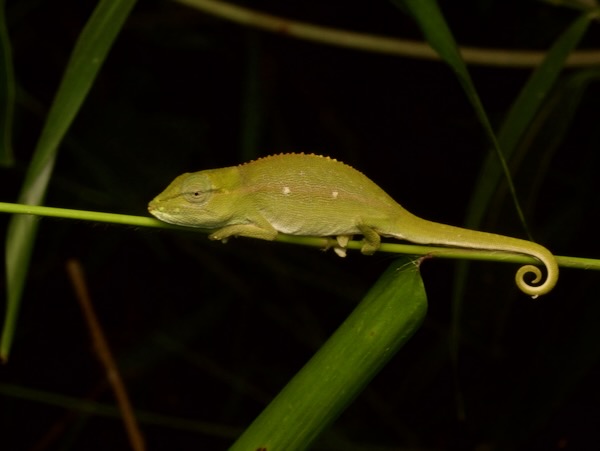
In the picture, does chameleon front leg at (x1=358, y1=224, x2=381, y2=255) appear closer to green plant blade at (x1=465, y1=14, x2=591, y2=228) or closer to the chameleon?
the chameleon

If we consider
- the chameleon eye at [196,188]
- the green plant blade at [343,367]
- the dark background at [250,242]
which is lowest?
the green plant blade at [343,367]

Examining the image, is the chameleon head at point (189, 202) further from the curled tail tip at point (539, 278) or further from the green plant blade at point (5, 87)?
the curled tail tip at point (539, 278)

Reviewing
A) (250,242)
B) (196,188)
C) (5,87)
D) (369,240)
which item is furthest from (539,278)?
(250,242)

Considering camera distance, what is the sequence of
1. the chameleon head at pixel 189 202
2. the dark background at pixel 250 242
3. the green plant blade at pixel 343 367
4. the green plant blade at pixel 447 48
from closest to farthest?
the green plant blade at pixel 343 367
the green plant blade at pixel 447 48
the chameleon head at pixel 189 202
the dark background at pixel 250 242

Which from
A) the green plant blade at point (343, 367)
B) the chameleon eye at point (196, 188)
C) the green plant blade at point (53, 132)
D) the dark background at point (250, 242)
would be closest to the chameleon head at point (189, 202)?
the chameleon eye at point (196, 188)

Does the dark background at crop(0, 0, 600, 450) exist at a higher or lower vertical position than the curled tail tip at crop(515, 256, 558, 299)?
higher

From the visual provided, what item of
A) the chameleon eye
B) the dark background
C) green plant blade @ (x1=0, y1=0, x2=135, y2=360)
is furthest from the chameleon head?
the dark background

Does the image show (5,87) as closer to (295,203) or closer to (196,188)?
(196,188)
